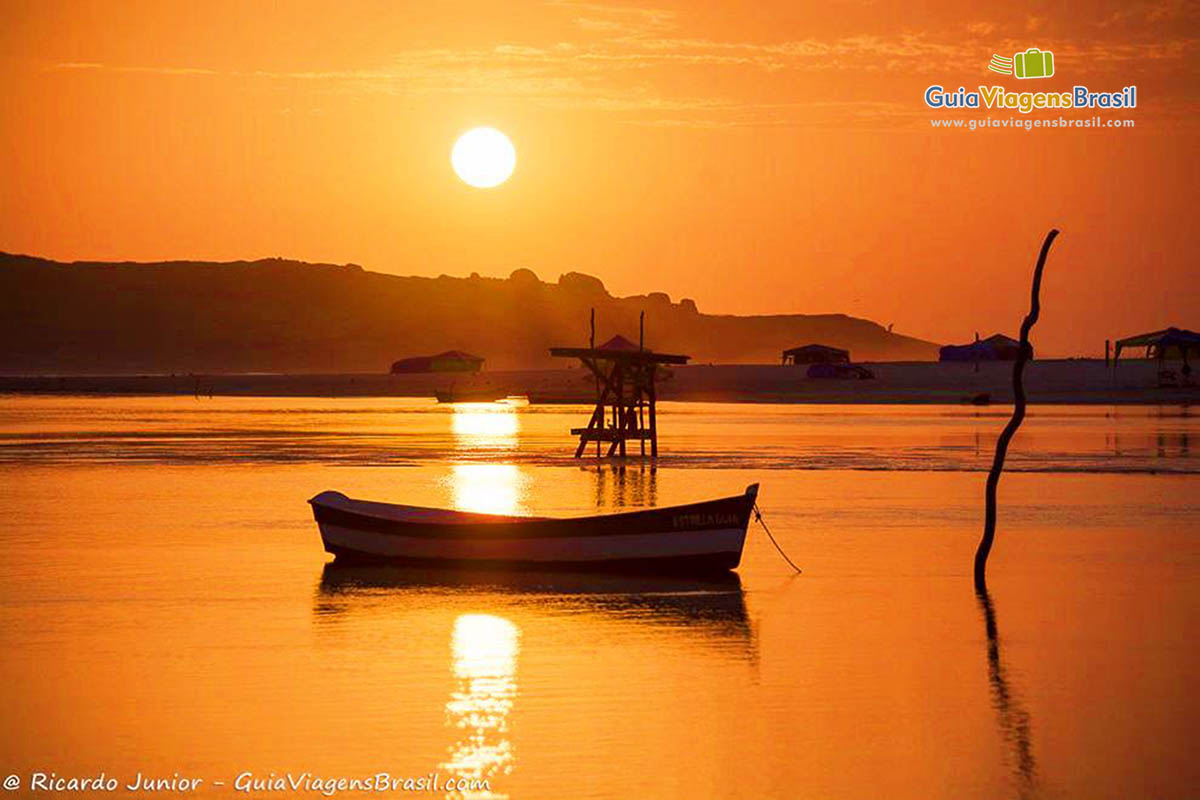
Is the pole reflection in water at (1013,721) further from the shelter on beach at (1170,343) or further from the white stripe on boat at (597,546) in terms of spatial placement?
the shelter on beach at (1170,343)

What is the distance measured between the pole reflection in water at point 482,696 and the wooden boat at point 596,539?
3.62 m

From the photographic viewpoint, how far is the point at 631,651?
20641 millimetres

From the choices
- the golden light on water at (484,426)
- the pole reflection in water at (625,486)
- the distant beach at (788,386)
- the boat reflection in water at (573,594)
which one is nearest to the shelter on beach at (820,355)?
the distant beach at (788,386)

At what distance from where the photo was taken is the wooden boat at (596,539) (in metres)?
26.7

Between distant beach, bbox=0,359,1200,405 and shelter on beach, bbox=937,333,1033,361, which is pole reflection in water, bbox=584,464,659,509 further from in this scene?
shelter on beach, bbox=937,333,1033,361

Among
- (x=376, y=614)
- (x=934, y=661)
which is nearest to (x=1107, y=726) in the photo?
(x=934, y=661)

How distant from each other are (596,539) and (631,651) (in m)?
6.19

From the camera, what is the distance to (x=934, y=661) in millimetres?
20266

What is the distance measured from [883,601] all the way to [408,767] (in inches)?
465

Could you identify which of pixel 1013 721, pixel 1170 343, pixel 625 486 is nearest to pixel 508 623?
pixel 1013 721

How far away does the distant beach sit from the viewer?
11738 cm

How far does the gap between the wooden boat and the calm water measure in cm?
45

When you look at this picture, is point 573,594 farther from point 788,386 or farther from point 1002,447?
point 788,386

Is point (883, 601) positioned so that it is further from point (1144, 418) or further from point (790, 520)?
point (1144, 418)
